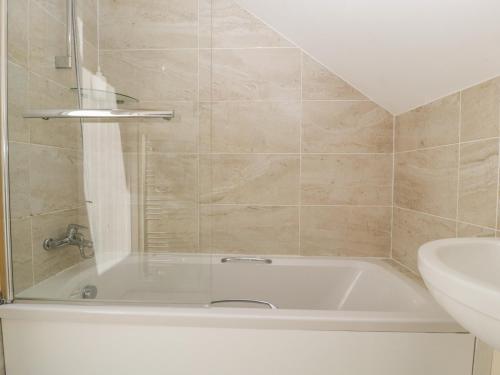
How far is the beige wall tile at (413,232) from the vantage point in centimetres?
113

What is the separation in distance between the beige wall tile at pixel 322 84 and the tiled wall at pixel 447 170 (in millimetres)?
312

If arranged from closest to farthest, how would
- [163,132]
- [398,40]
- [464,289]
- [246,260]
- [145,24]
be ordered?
[464,289], [398,40], [163,132], [145,24], [246,260]

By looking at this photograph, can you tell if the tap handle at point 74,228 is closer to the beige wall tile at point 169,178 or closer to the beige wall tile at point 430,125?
the beige wall tile at point 169,178

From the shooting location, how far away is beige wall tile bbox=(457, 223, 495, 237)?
0.89 m

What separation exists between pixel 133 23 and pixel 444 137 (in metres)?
1.48

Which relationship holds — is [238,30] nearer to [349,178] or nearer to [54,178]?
[349,178]

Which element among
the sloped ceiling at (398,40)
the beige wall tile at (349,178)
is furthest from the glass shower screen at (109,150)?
the beige wall tile at (349,178)

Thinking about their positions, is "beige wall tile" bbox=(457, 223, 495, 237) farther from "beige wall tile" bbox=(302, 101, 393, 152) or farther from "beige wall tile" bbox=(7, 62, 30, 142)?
"beige wall tile" bbox=(7, 62, 30, 142)

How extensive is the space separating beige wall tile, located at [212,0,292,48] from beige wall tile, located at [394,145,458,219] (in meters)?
0.90

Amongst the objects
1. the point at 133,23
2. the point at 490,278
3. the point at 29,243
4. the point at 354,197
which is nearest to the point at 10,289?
the point at 29,243

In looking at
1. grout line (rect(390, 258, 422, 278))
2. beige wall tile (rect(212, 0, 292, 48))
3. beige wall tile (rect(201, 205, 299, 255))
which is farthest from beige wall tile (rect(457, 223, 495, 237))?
beige wall tile (rect(212, 0, 292, 48))

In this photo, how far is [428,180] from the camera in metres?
1.22

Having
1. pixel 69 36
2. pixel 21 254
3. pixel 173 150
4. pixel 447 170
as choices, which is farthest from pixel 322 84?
pixel 21 254

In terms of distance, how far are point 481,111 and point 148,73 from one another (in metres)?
1.32
